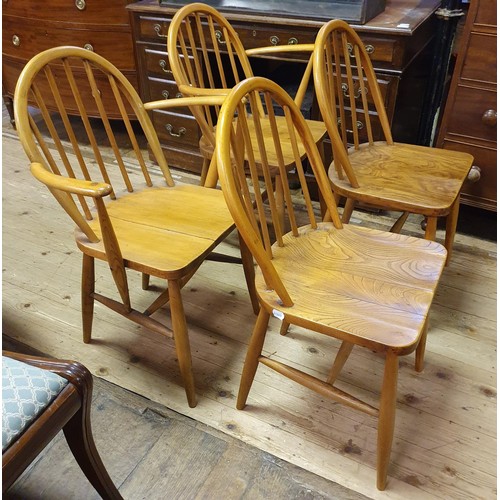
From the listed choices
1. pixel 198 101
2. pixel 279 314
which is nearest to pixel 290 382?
pixel 279 314

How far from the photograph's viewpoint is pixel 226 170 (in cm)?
98

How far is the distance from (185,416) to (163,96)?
154cm

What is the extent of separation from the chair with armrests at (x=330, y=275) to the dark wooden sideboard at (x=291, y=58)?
2.62 ft

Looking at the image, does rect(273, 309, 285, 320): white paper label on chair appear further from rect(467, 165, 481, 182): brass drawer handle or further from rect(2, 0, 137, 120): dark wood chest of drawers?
rect(2, 0, 137, 120): dark wood chest of drawers

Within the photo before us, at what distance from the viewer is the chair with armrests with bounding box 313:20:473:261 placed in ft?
4.52

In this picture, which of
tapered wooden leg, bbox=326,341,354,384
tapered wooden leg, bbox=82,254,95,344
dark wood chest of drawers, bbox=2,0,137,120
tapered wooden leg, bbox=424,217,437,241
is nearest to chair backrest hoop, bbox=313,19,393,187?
tapered wooden leg, bbox=424,217,437,241

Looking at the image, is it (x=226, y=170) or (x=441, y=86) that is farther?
(x=441, y=86)

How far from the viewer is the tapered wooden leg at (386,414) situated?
40.9 inches

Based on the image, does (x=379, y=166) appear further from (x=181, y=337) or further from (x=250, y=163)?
(x=181, y=337)

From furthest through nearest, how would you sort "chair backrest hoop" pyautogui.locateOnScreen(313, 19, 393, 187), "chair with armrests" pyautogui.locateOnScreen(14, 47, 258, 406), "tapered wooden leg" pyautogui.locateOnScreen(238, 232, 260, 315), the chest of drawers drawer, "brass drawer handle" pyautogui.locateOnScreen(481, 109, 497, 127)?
the chest of drawers drawer < "brass drawer handle" pyautogui.locateOnScreen(481, 109, 497, 127) < "tapered wooden leg" pyautogui.locateOnScreen(238, 232, 260, 315) < "chair backrest hoop" pyautogui.locateOnScreen(313, 19, 393, 187) < "chair with armrests" pyautogui.locateOnScreen(14, 47, 258, 406)

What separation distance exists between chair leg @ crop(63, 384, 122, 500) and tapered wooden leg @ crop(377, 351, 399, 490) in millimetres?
607

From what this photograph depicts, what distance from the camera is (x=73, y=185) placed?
110cm

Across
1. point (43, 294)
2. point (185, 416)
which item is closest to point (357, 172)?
point (185, 416)

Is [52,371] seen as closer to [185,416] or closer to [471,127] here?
[185,416]
